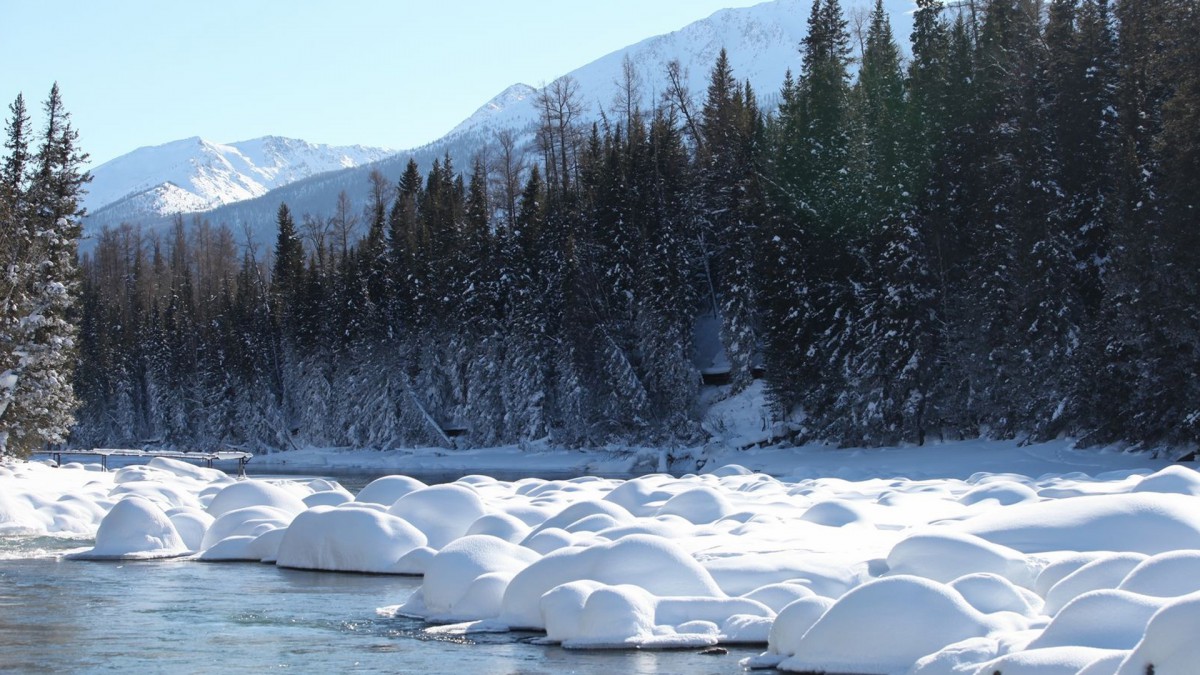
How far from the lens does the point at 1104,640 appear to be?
9.26 metres

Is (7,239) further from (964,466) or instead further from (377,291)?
(377,291)

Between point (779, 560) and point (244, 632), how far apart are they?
6302 mm

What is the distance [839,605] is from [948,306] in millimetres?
32455

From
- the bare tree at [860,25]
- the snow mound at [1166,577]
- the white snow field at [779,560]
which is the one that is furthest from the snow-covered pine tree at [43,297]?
the bare tree at [860,25]

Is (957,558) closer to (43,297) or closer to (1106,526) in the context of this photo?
(1106,526)

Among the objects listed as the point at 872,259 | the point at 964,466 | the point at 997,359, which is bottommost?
the point at 964,466

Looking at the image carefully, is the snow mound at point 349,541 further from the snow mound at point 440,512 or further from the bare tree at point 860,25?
the bare tree at point 860,25

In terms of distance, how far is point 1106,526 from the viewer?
1380 cm

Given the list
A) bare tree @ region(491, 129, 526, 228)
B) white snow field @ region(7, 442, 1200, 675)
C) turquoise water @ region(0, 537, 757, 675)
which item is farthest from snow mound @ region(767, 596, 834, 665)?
bare tree @ region(491, 129, 526, 228)

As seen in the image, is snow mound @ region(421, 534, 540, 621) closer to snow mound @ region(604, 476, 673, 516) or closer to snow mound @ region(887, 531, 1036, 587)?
snow mound @ region(887, 531, 1036, 587)

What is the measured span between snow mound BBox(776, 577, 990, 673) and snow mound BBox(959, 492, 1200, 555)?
11.1 feet

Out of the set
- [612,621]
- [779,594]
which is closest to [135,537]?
[612,621]

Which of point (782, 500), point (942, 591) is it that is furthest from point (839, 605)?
point (782, 500)

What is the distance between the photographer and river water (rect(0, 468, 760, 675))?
11750 millimetres
